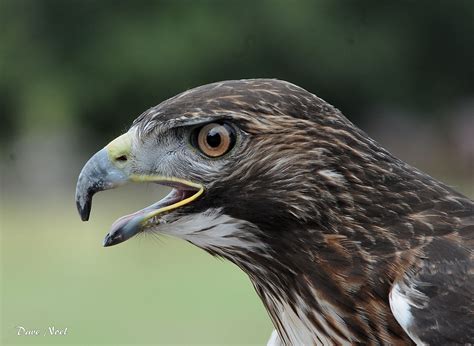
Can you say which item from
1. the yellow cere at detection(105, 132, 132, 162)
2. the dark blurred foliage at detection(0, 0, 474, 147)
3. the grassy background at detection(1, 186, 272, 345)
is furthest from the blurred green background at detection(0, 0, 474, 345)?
the yellow cere at detection(105, 132, 132, 162)

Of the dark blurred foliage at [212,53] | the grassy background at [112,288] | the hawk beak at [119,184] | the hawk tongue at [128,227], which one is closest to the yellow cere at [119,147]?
the hawk beak at [119,184]

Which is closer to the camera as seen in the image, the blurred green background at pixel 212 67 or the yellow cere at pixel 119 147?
the yellow cere at pixel 119 147

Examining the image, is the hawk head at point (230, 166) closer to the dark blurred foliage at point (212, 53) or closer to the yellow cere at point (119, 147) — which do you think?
the yellow cere at point (119, 147)

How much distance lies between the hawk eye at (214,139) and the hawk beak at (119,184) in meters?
0.12

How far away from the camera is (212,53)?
87.4 ft

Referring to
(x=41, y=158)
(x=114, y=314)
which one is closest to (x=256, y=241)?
(x=114, y=314)

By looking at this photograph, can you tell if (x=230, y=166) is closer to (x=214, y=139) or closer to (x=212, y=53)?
(x=214, y=139)

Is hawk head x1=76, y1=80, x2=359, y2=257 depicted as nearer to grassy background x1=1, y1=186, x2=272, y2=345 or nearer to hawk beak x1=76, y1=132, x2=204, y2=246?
hawk beak x1=76, y1=132, x2=204, y2=246

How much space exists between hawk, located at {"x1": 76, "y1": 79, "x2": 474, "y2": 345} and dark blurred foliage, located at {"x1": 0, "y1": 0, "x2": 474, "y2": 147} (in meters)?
22.4

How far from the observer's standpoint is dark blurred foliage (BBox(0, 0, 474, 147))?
26.4 m

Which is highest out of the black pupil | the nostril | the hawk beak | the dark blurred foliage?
the black pupil

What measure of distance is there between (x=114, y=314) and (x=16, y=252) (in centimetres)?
511

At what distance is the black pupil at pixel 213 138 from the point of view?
10.8 ft

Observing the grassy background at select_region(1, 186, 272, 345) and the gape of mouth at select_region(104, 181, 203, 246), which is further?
the grassy background at select_region(1, 186, 272, 345)
